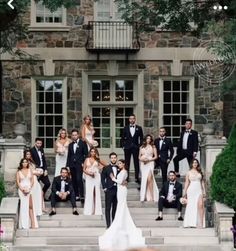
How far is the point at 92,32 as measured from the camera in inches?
1014

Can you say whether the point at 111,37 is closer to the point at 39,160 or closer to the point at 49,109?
the point at 49,109

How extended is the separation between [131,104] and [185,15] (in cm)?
632

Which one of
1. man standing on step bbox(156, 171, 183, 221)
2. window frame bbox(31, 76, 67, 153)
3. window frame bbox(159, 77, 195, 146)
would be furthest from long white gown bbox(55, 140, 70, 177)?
window frame bbox(159, 77, 195, 146)

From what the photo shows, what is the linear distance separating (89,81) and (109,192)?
861cm

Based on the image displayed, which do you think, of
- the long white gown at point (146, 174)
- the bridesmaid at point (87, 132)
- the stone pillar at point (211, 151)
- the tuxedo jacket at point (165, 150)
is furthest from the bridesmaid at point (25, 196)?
the stone pillar at point (211, 151)

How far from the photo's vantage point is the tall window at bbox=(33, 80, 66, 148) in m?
26.2

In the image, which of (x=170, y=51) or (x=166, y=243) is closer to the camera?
(x=166, y=243)

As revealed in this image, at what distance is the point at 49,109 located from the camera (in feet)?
86.4

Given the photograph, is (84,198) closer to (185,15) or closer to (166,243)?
(166,243)

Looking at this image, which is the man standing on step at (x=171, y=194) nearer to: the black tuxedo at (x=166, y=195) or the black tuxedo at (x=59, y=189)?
the black tuxedo at (x=166, y=195)

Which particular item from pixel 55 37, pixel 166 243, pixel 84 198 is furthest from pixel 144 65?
pixel 166 243

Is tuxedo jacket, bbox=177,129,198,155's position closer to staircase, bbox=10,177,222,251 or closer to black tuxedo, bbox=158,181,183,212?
staircase, bbox=10,177,222,251

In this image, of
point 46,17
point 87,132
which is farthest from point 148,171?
point 46,17

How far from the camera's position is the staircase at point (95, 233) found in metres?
17.6
